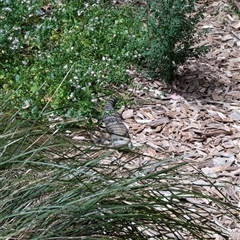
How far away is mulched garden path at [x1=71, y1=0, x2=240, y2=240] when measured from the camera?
13.1 ft

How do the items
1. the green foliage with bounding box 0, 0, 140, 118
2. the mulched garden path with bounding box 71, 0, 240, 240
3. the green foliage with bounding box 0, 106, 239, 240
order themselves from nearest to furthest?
1. the green foliage with bounding box 0, 106, 239, 240
2. the mulched garden path with bounding box 71, 0, 240, 240
3. the green foliage with bounding box 0, 0, 140, 118

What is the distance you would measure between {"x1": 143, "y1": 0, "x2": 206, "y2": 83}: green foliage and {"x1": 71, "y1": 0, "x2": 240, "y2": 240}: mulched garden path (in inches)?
7.6

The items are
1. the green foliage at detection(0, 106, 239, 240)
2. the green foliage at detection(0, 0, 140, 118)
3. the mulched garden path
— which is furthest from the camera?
the green foliage at detection(0, 0, 140, 118)

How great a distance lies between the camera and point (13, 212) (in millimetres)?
2066

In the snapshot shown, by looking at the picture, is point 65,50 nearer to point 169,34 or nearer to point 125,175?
point 169,34

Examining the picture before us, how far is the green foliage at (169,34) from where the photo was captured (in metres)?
4.68

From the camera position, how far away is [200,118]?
14.9 feet

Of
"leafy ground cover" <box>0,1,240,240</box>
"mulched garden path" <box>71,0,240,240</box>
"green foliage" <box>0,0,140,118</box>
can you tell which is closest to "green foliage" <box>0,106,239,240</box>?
"leafy ground cover" <box>0,1,240,240</box>

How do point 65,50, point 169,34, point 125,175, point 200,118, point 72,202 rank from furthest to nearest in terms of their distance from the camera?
point 65,50
point 169,34
point 200,118
point 125,175
point 72,202

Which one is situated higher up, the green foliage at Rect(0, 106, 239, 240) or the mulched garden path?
the green foliage at Rect(0, 106, 239, 240)

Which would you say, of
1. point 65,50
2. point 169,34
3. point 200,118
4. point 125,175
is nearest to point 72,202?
point 125,175

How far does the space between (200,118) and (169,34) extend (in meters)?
0.68

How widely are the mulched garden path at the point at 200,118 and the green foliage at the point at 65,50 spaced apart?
0.31 meters

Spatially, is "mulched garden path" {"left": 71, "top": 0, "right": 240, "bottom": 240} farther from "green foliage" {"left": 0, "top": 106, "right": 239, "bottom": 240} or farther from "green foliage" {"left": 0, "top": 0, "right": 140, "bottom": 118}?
"green foliage" {"left": 0, "top": 106, "right": 239, "bottom": 240}
